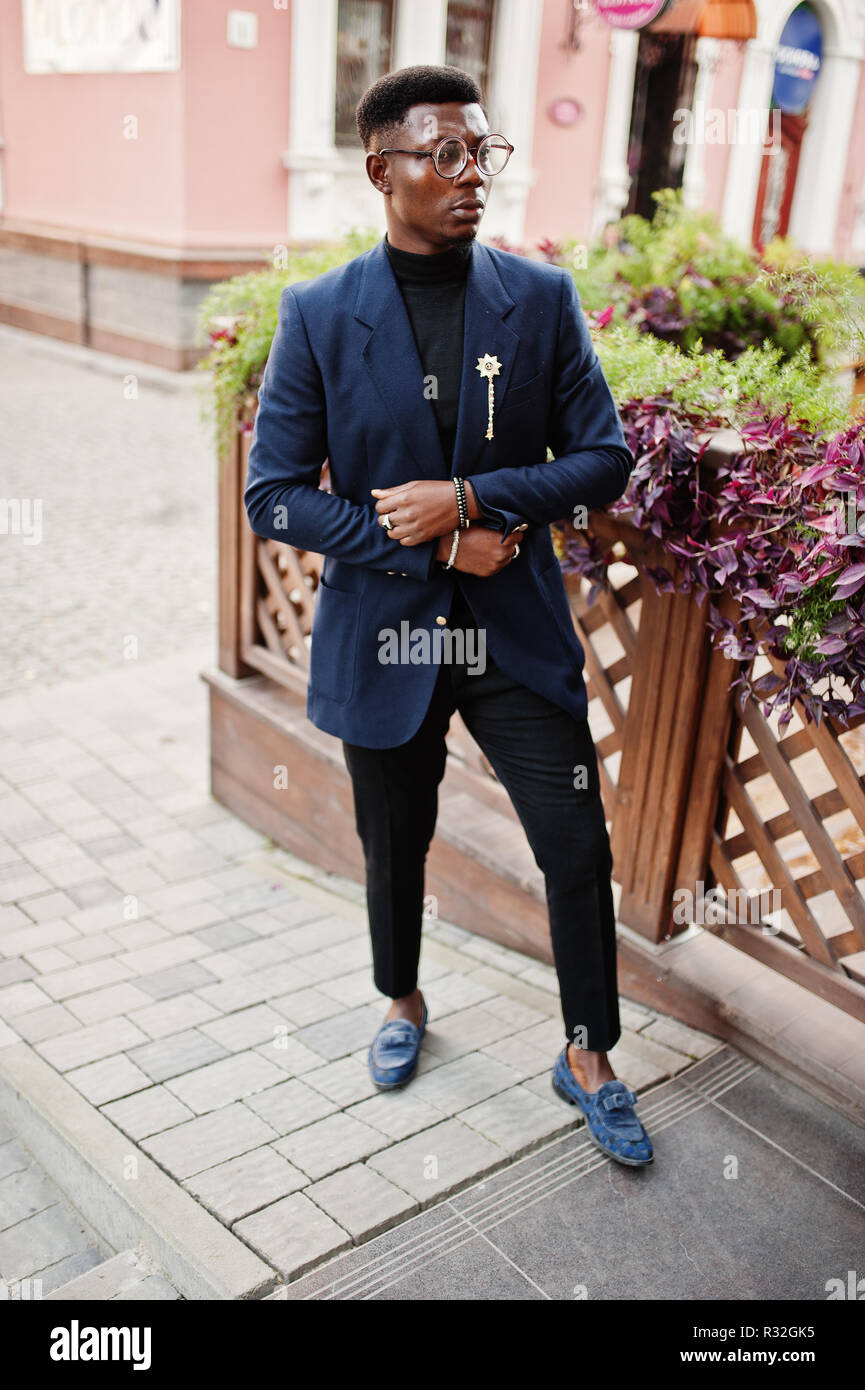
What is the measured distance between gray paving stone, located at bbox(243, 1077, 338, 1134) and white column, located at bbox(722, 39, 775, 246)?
13.9m

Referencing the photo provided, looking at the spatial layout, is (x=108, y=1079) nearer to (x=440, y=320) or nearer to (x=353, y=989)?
(x=353, y=989)

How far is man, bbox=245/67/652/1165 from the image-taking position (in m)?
2.22

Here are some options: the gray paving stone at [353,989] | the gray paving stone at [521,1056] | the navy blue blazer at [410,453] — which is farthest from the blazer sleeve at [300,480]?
the gray paving stone at [353,989]

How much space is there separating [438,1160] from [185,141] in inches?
413

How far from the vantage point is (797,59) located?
1530cm

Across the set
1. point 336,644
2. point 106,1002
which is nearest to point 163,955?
point 106,1002

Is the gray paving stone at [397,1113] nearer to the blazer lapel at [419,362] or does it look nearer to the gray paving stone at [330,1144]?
the gray paving stone at [330,1144]

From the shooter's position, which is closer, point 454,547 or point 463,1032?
point 454,547

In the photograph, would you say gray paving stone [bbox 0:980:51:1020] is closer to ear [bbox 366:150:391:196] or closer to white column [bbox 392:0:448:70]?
ear [bbox 366:150:391:196]

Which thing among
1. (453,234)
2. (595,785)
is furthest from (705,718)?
(453,234)

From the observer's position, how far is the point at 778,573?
7.68ft

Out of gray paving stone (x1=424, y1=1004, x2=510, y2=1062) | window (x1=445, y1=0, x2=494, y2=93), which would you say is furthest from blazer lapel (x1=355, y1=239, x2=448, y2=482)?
window (x1=445, y1=0, x2=494, y2=93)

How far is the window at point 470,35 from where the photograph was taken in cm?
1255
